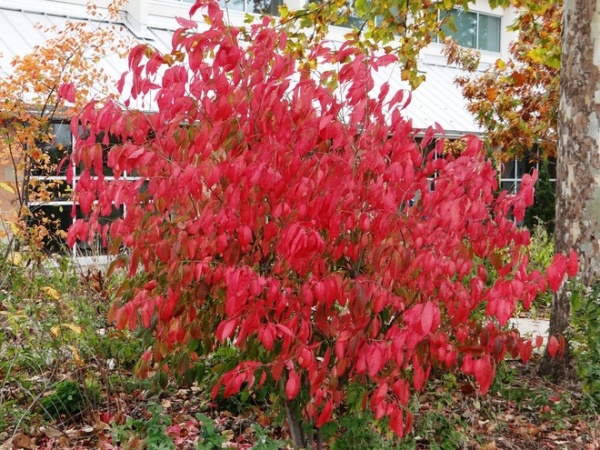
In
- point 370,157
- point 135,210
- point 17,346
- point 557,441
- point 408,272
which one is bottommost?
point 557,441

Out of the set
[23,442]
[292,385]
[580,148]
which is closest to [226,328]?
[292,385]

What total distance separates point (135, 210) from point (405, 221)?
127 cm

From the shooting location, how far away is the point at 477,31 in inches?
886

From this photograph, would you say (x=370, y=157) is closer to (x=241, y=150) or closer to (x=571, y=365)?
(x=241, y=150)

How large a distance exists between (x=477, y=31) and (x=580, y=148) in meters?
18.2

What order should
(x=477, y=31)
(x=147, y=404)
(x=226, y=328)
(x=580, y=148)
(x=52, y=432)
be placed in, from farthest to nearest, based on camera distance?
(x=477, y=31)
(x=580, y=148)
(x=147, y=404)
(x=52, y=432)
(x=226, y=328)

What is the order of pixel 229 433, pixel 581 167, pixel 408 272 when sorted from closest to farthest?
pixel 408 272
pixel 229 433
pixel 581 167

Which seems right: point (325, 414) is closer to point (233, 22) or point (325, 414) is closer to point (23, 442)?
point (23, 442)

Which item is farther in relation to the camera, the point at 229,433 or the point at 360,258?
the point at 229,433

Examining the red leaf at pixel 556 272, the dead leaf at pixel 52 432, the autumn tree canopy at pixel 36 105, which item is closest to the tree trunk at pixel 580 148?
the red leaf at pixel 556 272

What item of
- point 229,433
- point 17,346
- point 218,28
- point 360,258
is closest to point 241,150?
point 218,28

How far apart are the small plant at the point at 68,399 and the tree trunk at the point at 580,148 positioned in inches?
129

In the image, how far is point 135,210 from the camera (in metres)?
3.61

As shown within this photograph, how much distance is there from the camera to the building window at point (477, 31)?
22203 millimetres
